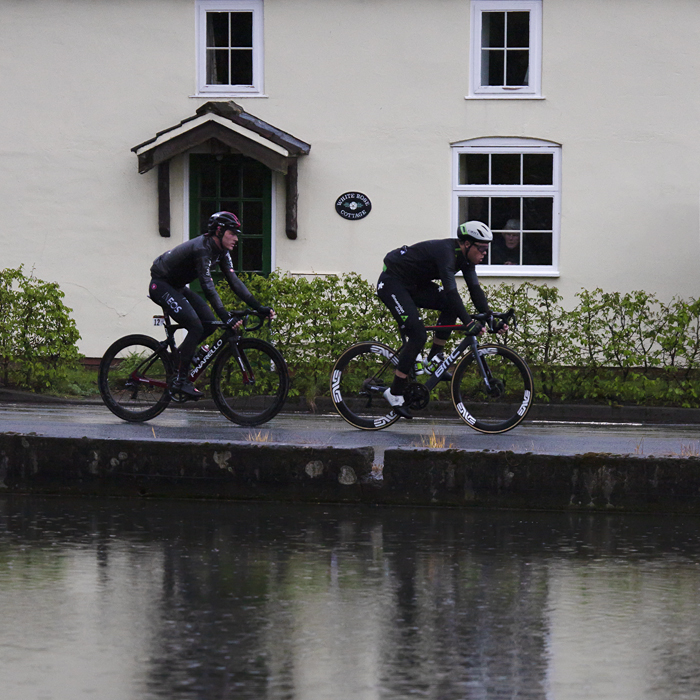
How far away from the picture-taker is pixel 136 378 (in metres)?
11.2

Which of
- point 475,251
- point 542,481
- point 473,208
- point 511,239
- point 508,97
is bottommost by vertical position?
point 542,481

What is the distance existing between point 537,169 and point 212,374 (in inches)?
330

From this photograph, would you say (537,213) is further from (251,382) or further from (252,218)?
(251,382)

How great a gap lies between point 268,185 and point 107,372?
735 cm

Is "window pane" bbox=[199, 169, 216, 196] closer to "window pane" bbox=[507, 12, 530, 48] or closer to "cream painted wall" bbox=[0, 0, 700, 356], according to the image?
"cream painted wall" bbox=[0, 0, 700, 356]

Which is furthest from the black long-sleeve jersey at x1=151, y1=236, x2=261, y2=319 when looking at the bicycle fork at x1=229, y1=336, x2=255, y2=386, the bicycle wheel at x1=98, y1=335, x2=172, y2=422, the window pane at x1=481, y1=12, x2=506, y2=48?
the window pane at x1=481, y1=12, x2=506, y2=48

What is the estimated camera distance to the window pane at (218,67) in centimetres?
1822

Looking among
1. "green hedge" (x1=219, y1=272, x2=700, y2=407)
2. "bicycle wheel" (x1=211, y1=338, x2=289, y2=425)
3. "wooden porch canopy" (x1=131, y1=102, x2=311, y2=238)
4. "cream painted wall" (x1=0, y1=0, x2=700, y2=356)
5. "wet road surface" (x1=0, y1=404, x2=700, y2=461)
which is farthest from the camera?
"cream painted wall" (x1=0, y1=0, x2=700, y2=356)

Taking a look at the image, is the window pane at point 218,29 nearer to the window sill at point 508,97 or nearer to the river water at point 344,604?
the window sill at point 508,97

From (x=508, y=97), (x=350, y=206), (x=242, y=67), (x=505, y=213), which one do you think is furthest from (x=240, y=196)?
(x=508, y=97)

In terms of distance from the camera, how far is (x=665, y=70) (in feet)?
57.9

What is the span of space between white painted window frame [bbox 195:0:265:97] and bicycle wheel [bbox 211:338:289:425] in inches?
311

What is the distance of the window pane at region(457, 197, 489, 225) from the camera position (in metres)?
18.0

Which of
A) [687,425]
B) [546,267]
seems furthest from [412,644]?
[546,267]
